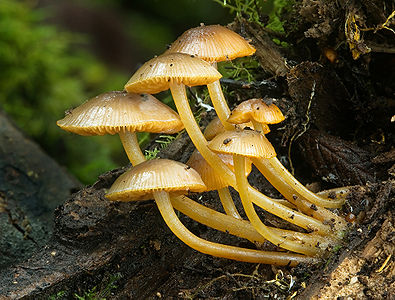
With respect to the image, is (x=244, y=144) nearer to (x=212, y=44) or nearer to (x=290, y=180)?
(x=290, y=180)

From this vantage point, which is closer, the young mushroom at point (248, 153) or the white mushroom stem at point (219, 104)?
the young mushroom at point (248, 153)

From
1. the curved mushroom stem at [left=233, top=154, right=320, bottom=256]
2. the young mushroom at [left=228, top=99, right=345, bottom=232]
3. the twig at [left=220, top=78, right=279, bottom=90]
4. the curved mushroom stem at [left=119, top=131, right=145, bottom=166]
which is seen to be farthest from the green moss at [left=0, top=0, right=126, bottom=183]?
the curved mushroom stem at [left=233, top=154, right=320, bottom=256]

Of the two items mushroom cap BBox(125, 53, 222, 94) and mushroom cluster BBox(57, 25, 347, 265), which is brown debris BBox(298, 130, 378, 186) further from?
mushroom cap BBox(125, 53, 222, 94)

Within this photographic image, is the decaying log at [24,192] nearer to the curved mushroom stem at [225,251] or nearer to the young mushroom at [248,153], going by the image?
the curved mushroom stem at [225,251]

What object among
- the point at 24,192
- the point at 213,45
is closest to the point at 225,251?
the point at 213,45

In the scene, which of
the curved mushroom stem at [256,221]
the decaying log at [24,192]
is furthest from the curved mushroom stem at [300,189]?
the decaying log at [24,192]

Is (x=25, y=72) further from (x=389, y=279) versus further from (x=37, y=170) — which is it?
(x=389, y=279)
